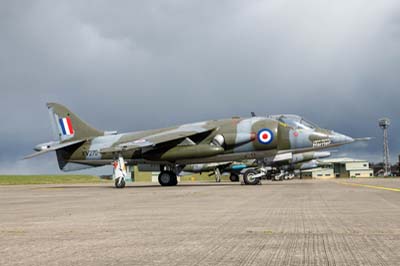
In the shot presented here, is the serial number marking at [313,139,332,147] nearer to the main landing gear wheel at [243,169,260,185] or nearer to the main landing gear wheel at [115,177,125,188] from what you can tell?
the main landing gear wheel at [243,169,260,185]

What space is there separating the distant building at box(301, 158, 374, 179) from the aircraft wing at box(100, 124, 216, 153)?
101 metres

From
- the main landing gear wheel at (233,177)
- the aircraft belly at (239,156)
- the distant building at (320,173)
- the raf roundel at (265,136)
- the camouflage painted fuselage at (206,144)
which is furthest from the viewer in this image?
the distant building at (320,173)

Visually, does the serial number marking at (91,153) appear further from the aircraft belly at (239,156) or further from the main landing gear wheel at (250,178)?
the main landing gear wheel at (250,178)

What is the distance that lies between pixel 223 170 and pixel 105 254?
41.1 metres

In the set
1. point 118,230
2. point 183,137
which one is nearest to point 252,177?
point 183,137

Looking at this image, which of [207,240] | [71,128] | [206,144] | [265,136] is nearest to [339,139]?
[265,136]

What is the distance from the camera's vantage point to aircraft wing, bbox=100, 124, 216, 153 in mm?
24453

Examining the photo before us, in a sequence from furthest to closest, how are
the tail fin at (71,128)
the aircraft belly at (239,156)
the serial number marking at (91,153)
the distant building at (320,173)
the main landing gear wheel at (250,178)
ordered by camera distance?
the distant building at (320,173) → the tail fin at (71,128) → the serial number marking at (91,153) → the aircraft belly at (239,156) → the main landing gear wheel at (250,178)

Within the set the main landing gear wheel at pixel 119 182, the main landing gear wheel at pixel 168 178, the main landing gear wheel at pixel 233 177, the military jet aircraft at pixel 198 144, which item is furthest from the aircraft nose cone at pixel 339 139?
the main landing gear wheel at pixel 233 177

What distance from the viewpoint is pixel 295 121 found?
2431cm

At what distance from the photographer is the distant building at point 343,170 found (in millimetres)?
125375

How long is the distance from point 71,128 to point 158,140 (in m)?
6.53

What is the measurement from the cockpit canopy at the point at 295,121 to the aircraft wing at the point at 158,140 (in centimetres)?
337

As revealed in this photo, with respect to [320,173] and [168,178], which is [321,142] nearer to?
[168,178]
